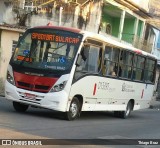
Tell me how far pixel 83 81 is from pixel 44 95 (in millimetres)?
1579

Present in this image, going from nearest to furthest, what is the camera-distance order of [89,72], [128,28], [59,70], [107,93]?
1. [59,70]
2. [89,72]
3. [107,93]
4. [128,28]

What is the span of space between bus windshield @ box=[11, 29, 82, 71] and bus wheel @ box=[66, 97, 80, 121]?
1231mm

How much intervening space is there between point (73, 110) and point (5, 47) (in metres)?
12.1

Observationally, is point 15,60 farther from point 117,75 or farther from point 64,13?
point 64,13

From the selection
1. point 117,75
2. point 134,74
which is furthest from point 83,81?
point 134,74

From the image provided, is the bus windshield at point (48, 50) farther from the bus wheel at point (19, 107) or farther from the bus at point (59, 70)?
the bus wheel at point (19, 107)

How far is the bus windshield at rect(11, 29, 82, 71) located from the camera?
1400 centimetres

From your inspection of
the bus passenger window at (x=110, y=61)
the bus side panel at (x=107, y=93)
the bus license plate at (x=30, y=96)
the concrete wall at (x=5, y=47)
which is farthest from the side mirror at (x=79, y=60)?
the concrete wall at (x=5, y=47)

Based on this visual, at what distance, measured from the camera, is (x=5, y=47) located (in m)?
25.6

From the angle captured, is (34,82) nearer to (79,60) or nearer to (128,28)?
(79,60)

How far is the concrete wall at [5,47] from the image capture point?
25406 mm

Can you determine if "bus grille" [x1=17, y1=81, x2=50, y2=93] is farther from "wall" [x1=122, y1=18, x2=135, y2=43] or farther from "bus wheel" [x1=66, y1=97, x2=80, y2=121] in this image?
"wall" [x1=122, y1=18, x2=135, y2=43]

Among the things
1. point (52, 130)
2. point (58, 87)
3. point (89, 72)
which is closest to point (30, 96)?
point (58, 87)

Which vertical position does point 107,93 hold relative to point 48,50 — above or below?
below
